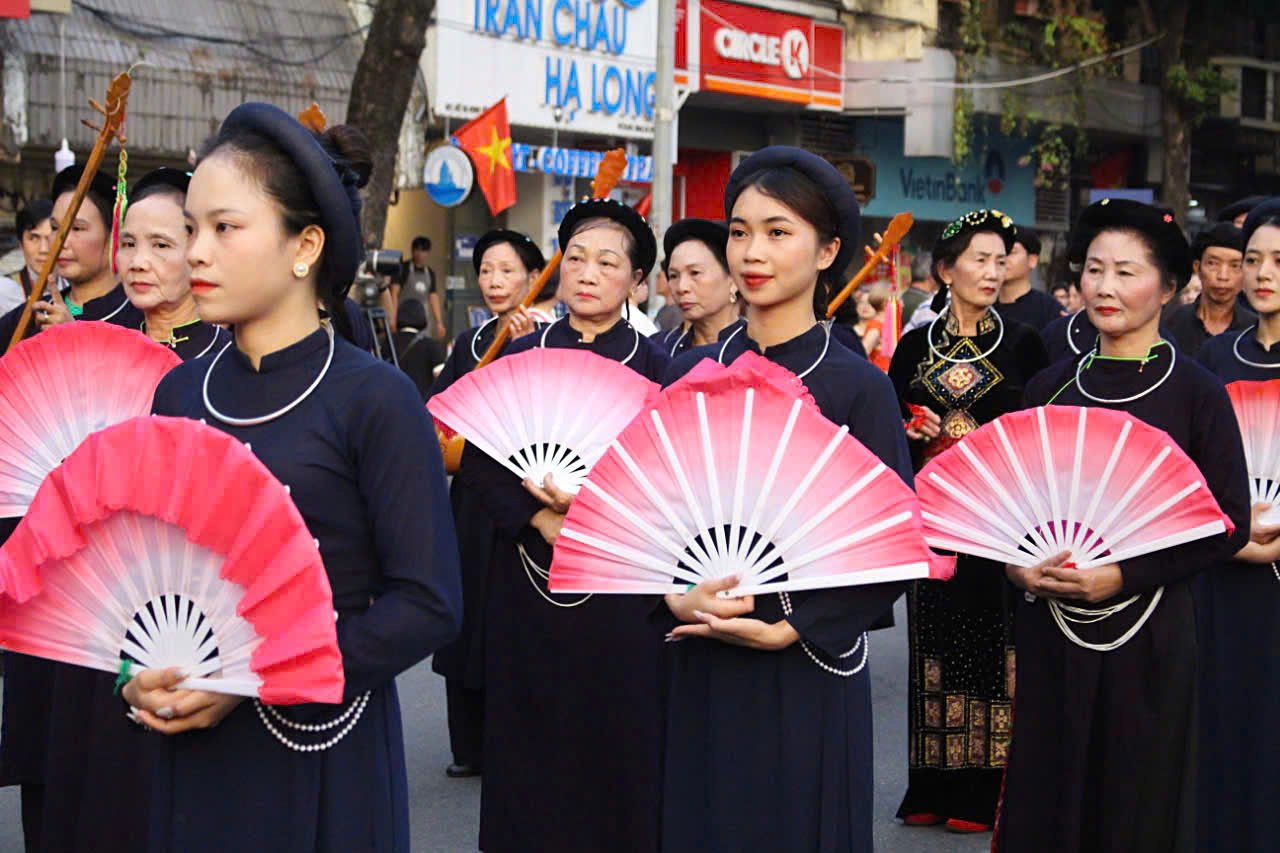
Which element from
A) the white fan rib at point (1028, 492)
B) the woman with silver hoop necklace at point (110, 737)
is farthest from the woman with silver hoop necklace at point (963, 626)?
the woman with silver hoop necklace at point (110, 737)

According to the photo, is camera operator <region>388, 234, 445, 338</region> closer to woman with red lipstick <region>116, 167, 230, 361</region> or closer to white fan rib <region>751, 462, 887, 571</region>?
woman with red lipstick <region>116, 167, 230, 361</region>

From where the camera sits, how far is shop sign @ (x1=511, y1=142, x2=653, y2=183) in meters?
21.2

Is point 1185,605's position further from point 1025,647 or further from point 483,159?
point 483,159

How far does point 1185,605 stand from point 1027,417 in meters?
0.73

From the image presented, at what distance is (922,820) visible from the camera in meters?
6.79

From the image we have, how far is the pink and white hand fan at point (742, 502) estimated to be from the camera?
372 centimetres

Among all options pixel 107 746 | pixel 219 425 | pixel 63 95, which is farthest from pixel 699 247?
pixel 63 95

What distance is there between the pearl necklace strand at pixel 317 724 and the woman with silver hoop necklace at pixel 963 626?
12.7 feet

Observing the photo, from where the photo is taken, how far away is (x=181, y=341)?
5.31 metres

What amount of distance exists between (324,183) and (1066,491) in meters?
2.41

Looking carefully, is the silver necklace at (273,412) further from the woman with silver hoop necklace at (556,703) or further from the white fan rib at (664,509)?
the woman with silver hoop necklace at (556,703)

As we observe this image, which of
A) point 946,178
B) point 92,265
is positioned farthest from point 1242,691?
point 946,178

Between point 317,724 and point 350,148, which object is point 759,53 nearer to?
point 350,148

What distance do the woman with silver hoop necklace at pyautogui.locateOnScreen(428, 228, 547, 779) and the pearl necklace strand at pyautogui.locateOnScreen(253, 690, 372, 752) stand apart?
367 centimetres
